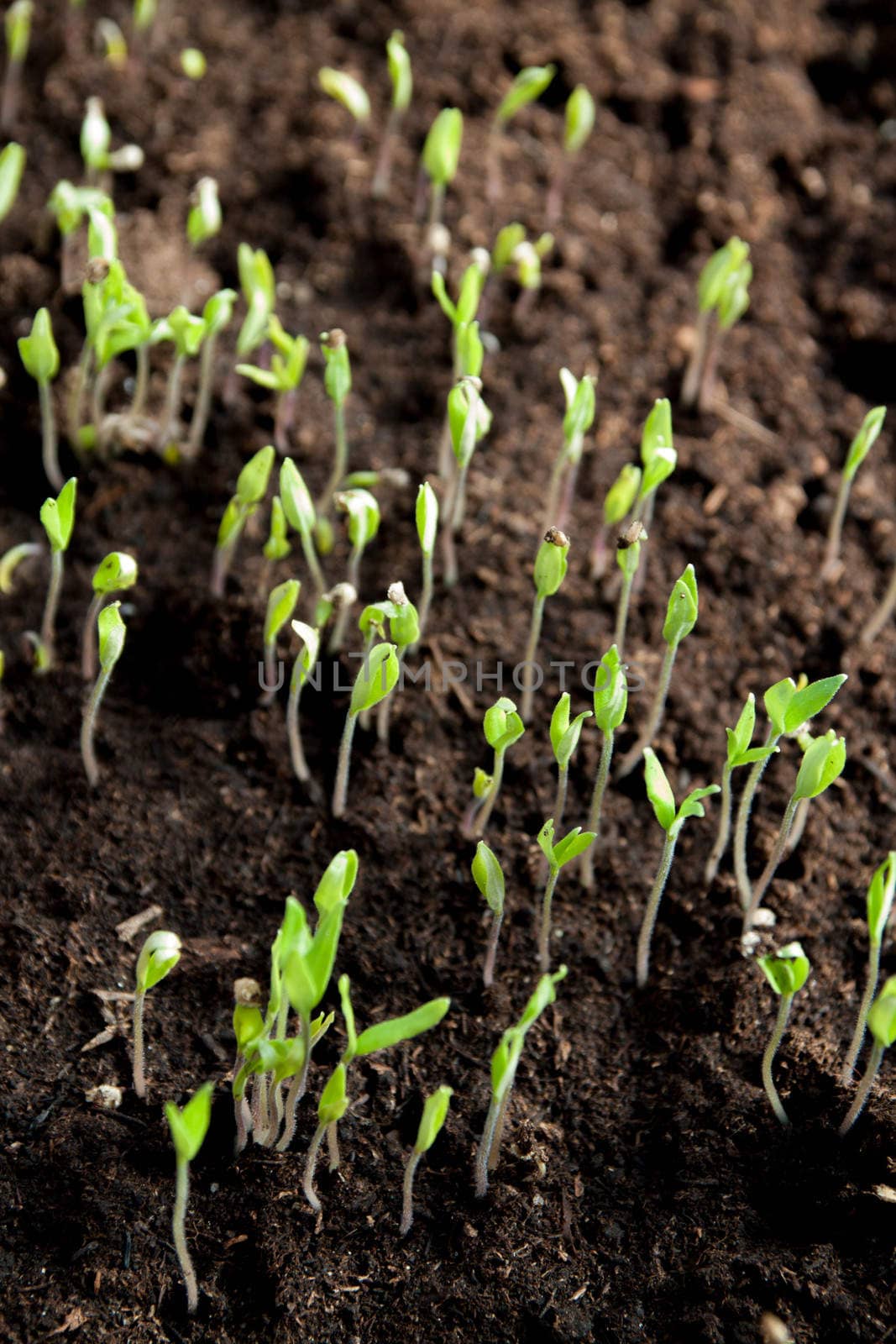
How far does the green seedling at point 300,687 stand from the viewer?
1465 mm

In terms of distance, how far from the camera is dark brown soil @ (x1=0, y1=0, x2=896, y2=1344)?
49.9 inches

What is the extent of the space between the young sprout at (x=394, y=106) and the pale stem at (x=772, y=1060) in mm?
1558

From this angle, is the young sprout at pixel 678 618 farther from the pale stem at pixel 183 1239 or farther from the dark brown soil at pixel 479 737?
the pale stem at pixel 183 1239

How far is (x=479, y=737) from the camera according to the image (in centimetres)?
170

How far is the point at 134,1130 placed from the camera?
1.32 meters

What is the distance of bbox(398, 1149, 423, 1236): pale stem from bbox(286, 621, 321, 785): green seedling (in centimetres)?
52

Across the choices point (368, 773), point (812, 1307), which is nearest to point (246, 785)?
point (368, 773)

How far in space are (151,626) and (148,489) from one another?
251 millimetres

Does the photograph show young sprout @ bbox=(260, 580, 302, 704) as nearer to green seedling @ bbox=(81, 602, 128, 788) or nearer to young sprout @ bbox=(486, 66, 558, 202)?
green seedling @ bbox=(81, 602, 128, 788)

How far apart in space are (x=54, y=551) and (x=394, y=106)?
115 centimetres

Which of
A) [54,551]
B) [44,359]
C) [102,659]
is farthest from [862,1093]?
[44,359]

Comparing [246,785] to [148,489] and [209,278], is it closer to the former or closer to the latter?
[148,489]

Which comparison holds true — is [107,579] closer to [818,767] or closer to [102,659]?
[102,659]

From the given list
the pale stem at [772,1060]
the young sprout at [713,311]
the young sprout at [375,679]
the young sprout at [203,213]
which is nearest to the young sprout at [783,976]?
the pale stem at [772,1060]
